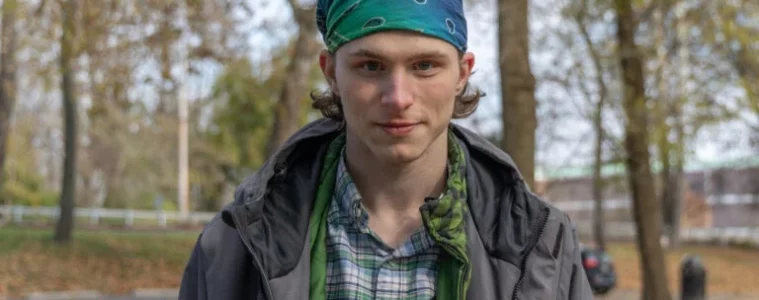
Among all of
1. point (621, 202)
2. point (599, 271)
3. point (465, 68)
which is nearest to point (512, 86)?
point (465, 68)

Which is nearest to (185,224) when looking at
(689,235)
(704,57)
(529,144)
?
(689,235)

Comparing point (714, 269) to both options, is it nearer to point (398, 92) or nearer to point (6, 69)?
point (6, 69)

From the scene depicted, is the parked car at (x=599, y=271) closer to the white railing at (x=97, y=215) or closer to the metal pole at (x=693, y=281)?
the metal pole at (x=693, y=281)

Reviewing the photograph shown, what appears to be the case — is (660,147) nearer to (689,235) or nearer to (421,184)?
(421,184)

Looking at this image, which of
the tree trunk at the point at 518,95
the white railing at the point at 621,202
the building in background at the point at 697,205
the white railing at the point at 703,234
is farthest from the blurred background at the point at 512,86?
the white railing at the point at 621,202

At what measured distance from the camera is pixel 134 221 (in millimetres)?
35062

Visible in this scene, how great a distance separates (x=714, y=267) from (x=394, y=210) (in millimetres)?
28632

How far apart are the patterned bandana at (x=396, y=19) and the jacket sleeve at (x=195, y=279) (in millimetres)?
546

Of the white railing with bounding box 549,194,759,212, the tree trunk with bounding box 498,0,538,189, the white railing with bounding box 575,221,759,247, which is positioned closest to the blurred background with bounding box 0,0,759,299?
the tree trunk with bounding box 498,0,538,189

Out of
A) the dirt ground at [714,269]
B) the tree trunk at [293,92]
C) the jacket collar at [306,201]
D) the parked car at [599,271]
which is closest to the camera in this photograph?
the jacket collar at [306,201]

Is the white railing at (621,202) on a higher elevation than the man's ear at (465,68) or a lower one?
lower

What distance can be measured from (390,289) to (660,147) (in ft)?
28.1

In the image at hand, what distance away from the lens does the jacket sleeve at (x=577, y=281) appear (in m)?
2.07

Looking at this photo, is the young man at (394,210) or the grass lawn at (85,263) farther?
the grass lawn at (85,263)
